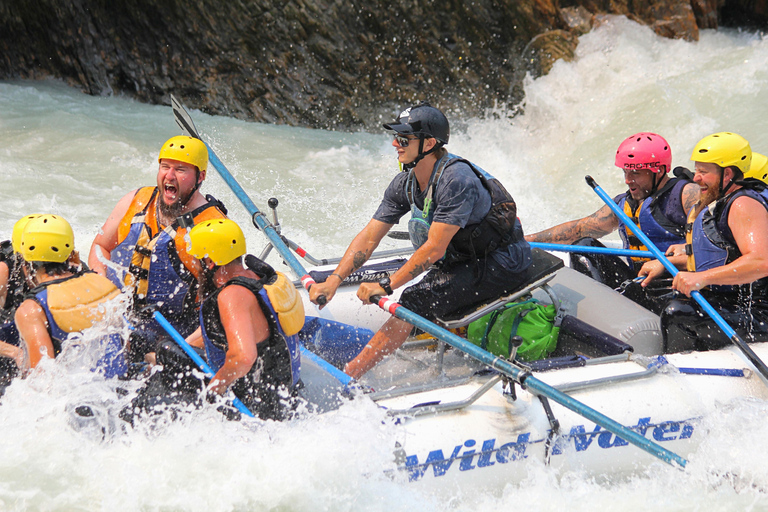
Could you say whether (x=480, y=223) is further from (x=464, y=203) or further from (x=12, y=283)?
(x=12, y=283)

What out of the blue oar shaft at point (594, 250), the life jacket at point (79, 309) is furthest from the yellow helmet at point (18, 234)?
the blue oar shaft at point (594, 250)

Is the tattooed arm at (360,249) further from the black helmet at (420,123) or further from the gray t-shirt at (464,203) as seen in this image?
the black helmet at (420,123)

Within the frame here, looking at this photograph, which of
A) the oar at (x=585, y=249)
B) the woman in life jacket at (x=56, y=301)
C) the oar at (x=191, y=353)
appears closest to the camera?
the oar at (x=191, y=353)

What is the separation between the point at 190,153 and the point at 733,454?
9.38 ft

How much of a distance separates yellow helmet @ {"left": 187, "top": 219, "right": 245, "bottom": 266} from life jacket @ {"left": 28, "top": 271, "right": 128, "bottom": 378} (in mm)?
631

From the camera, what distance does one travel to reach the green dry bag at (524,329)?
12.1 feet

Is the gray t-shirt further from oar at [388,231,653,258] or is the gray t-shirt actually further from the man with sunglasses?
A: oar at [388,231,653,258]

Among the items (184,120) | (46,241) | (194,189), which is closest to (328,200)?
(184,120)

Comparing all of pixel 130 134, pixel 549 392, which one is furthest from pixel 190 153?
pixel 130 134

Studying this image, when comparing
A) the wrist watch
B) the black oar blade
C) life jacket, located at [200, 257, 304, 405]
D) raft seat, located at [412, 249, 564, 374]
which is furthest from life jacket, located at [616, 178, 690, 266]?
the black oar blade

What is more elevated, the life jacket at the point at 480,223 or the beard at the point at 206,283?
the life jacket at the point at 480,223

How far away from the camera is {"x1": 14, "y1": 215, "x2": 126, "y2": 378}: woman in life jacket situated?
2953 millimetres

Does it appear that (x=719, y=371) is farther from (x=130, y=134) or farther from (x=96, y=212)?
(x=130, y=134)

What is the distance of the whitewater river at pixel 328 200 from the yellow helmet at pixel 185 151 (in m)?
1.15
